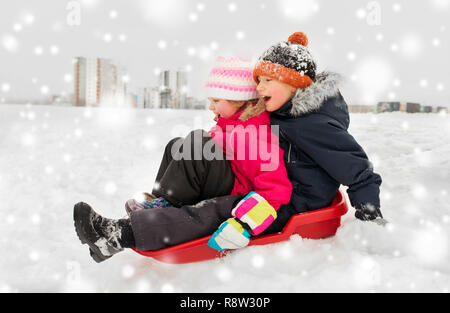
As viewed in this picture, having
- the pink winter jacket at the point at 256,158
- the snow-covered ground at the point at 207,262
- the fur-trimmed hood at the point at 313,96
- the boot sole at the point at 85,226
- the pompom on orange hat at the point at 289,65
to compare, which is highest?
the pompom on orange hat at the point at 289,65

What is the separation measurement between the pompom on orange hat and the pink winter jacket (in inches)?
8.3

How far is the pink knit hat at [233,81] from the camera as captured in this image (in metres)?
1.72

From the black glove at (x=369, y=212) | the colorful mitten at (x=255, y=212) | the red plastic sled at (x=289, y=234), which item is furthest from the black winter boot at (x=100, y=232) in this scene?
the black glove at (x=369, y=212)

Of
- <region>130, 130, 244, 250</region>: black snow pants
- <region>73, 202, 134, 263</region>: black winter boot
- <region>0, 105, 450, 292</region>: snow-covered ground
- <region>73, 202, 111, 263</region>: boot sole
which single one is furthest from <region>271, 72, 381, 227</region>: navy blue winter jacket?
<region>73, 202, 111, 263</region>: boot sole

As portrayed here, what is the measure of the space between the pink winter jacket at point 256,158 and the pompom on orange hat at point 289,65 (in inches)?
8.3

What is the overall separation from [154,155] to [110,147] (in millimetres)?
528

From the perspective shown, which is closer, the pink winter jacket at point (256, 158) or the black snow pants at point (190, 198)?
the black snow pants at point (190, 198)

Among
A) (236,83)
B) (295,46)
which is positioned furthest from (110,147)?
(295,46)

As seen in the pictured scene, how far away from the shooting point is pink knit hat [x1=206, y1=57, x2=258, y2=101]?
1.72 metres

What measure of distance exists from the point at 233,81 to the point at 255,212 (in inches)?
27.1

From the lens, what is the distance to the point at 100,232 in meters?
1.31

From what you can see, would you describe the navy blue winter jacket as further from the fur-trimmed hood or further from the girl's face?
the girl's face

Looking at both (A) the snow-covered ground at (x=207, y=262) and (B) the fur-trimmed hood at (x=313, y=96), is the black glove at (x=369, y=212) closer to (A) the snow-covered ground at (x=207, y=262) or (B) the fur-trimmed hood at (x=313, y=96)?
(A) the snow-covered ground at (x=207, y=262)
